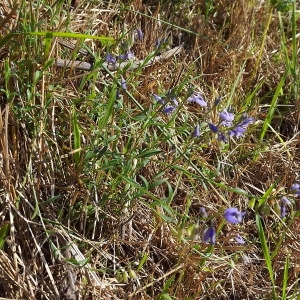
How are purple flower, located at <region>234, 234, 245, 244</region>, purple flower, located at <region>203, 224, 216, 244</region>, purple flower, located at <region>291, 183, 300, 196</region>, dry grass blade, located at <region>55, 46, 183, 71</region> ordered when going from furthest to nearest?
dry grass blade, located at <region>55, 46, 183, 71</region> < purple flower, located at <region>234, 234, 245, 244</region> < purple flower, located at <region>291, 183, 300, 196</region> < purple flower, located at <region>203, 224, 216, 244</region>

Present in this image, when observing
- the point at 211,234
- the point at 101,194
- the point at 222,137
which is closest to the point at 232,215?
the point at 211,234

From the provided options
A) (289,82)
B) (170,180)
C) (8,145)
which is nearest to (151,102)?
(170,180)

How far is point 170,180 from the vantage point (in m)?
2.00

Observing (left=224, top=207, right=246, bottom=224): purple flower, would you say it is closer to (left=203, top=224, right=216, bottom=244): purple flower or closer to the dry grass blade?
(left=203, top=224, right=216, bottom=244): purple flower

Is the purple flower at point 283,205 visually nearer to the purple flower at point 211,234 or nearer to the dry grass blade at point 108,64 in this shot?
the purple flower at point 211,234

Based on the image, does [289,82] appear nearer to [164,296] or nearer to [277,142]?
[277,142]

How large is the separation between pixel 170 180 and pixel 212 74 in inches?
22.5

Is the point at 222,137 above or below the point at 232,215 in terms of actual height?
above

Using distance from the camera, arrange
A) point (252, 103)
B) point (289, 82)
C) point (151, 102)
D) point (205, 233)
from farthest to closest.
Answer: point (289, 82), point (252, 103), point (151, 102), point (205, 233)

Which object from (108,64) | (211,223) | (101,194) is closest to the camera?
(211,223)

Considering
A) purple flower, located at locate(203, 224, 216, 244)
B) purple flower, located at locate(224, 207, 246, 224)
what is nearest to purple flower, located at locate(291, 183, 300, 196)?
purple flower, located at locate(224, 207, 246, 224)

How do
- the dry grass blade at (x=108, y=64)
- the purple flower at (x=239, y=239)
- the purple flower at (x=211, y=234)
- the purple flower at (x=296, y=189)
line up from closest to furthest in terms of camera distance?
the purple flower at (x=211, y=234)
the purple flower at (x=296, y=189)
the purple flower at (x=239, y=239)
the dry grass blade at (x=108, y=64)

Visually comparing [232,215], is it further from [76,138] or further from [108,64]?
[108,64]

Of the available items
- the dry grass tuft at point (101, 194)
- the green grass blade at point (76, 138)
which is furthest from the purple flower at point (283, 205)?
the green grass blade at point (76, 138)
